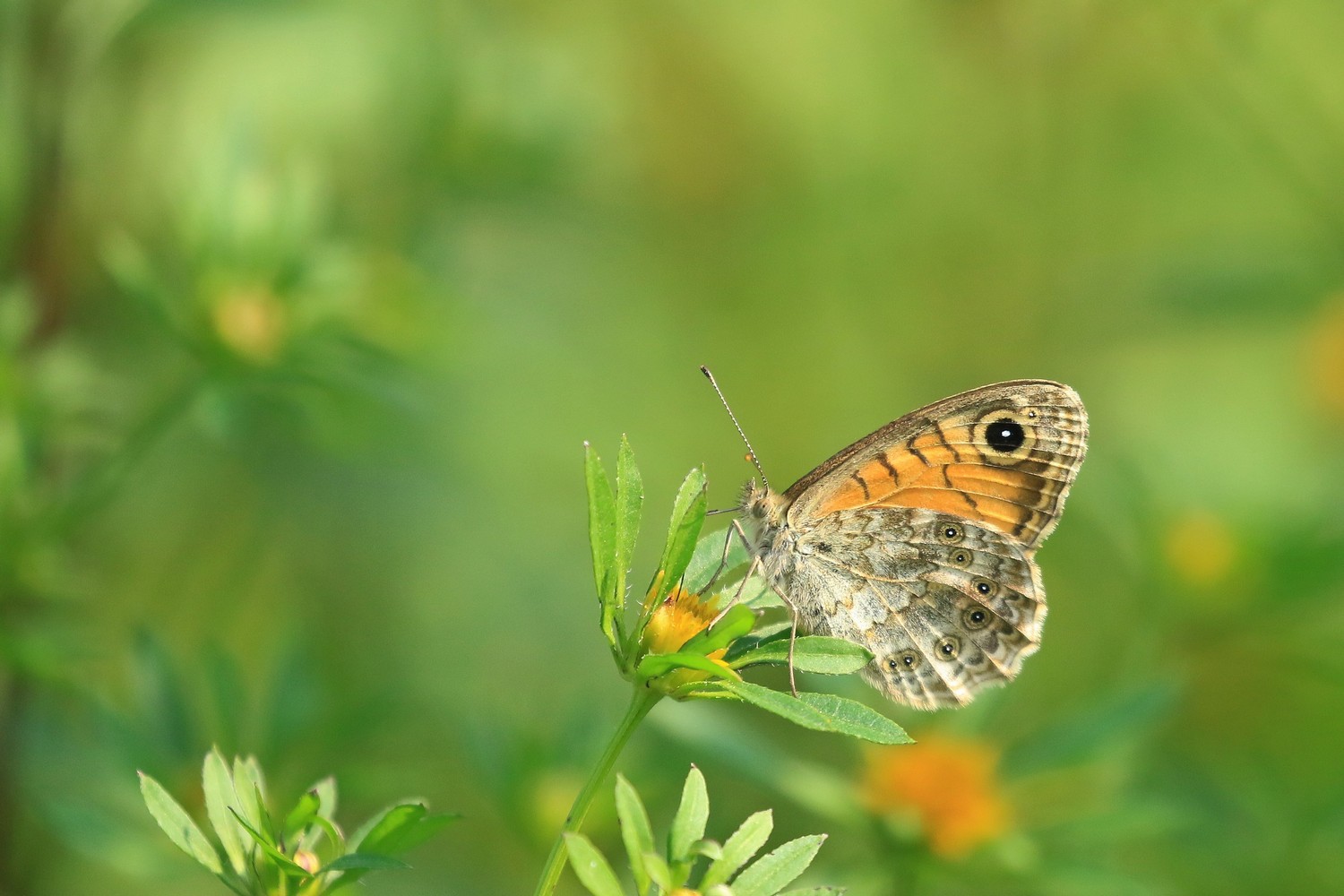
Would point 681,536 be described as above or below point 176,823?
above

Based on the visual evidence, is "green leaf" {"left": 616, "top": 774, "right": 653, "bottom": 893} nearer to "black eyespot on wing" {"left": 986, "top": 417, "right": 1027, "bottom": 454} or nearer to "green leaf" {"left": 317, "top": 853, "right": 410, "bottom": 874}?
Result: "green leaf" {"left": 317, "top": 853, "right": 410, "bottom": 874}

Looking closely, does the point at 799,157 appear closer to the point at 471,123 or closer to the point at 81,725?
the point at 471,123

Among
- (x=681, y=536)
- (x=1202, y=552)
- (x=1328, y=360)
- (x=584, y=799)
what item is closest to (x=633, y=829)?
(x=584, y=799)

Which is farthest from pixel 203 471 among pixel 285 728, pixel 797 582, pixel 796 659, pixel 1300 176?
pixel 1300 176

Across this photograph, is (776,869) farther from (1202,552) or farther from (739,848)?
(1202,552)

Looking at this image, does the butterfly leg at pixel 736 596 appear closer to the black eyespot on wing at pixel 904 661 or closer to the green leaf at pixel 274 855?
the black eyespot on wing at pixel 904 661

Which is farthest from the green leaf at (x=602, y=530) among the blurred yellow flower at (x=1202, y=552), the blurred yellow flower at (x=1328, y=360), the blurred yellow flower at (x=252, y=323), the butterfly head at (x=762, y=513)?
the blurred yellow flower at (x=1328, y=360)

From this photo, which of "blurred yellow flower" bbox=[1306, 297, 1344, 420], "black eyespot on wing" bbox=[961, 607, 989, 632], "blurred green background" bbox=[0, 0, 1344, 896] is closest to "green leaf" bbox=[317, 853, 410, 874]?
"blurred green background" bbox=[0, 0, 1344, 896]
